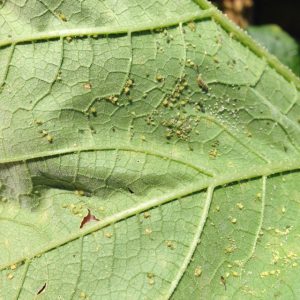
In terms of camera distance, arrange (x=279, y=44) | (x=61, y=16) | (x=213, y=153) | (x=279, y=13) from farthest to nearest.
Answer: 1. (x=279, y=13)
2. (x=279, y=44)
3. (x=213, y=153)
4. (x=61, y=16)

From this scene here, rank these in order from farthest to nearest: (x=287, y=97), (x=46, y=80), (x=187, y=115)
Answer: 1. (x=287, y=97)
2. (x=187, y=115)
3. (x=46, y=80)

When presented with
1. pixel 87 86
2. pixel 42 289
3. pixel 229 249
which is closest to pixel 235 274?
pixel 229 249

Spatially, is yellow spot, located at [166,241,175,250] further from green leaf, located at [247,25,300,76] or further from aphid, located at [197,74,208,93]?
green leaf, located at [247,25,300,76]

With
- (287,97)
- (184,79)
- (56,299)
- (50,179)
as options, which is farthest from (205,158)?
(56,299)

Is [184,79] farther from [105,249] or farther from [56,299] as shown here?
[56,299]

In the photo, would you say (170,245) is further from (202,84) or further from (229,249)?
(202,84)

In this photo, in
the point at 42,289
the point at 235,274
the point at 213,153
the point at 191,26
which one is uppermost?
the point at 191,26

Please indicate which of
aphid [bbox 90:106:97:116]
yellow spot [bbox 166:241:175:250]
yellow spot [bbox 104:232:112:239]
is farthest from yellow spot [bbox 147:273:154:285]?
aphid [bbox 90:106:97:116]
